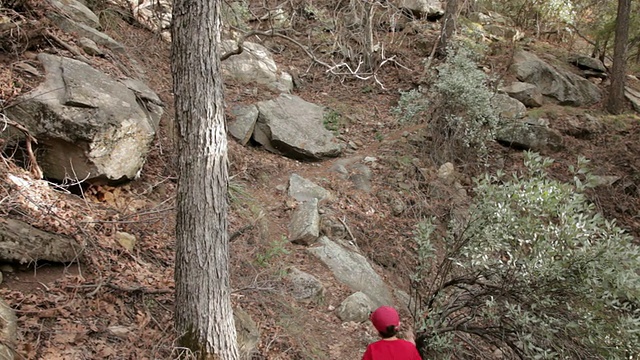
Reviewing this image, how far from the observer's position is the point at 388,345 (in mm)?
4023

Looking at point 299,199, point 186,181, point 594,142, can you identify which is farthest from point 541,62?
point 186,181

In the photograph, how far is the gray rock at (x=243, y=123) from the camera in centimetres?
959

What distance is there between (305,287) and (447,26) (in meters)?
9.51

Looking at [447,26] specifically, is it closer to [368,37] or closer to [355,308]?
[368,37]

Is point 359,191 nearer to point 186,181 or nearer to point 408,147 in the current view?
point 408,147

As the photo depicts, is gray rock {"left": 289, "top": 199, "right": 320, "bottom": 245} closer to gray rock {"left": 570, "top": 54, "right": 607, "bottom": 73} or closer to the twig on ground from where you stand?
the twig on ground

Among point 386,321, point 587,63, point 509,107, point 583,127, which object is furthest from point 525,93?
point 386,321

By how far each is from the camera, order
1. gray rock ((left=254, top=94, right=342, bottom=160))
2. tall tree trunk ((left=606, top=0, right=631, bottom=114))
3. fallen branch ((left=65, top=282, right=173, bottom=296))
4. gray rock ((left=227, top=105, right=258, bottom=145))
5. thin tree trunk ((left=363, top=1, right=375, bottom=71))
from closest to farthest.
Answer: fallen branch ((left=65, top=282, right=173, bottom=296)) < gray rock ((left=227, top=105, right=258, bottom=145)) < gray rock ((left=254, top=94, right=342, bottom=160)) < thin tree trunk ((left=363, top=1, right=375, bottom=71)) < tall tree trunk ((left=606, top=0, right=631, bottom=114))

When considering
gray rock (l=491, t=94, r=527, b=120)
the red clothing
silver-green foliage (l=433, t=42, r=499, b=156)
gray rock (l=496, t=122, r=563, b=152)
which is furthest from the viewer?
gray rock (l=491, t=94, r=527, b=120)

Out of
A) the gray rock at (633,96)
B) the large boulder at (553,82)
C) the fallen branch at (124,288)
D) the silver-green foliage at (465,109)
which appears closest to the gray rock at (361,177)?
the silver-green foliage at (465,109)

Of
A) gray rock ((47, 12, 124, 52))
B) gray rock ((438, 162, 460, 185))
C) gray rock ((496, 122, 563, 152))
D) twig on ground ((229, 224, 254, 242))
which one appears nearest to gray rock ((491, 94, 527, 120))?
gray rock ((496, 122, 563, 152))

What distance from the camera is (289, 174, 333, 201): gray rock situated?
8.83m

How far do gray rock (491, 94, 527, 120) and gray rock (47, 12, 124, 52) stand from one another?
27.1 ft

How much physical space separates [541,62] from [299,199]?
9.21m
